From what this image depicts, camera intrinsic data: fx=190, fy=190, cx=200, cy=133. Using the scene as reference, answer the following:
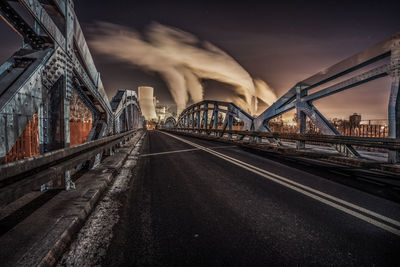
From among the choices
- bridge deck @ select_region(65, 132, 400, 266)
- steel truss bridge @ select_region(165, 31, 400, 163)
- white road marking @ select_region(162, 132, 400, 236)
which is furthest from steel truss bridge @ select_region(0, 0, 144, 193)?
steel truss bridge @ select_region(165, 31, 400, 163)

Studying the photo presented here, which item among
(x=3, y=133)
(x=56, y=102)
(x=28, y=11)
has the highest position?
(x=28, y=11)

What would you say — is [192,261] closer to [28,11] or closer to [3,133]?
[3,133]

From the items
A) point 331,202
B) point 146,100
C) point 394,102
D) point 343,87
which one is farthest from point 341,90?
point 146,100

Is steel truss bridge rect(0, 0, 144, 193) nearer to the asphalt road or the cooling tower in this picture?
the asphalt road

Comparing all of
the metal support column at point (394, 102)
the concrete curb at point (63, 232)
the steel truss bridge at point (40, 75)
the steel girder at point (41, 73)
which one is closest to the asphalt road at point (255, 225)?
the concrete curb at point (63, 232)

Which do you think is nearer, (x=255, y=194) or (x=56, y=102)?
(x=56, y=102)

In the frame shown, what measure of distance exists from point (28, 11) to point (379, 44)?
9.09 metres

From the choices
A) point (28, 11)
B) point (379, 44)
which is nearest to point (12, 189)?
point (28, 11)

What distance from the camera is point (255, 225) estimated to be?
94.7 inches

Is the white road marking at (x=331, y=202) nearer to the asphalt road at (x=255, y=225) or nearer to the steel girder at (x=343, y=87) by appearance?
the asphalt road at (x=255, y=225)

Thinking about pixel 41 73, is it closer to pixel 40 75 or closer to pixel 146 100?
pixel 40 75

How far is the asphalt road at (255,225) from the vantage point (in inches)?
71.1

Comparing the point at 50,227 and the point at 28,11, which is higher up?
the point at 28,11

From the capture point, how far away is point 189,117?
1511 inches
